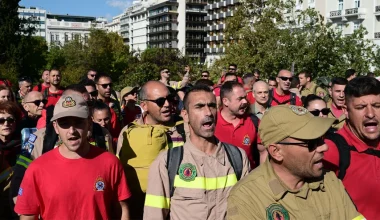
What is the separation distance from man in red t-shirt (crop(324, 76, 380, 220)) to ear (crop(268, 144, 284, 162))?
603mm

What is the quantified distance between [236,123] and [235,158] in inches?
78.3

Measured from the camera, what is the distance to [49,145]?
3.97 metres

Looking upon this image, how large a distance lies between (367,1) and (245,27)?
26.8 meters

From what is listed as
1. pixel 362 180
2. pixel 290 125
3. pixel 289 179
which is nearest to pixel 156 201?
pixel 289 179

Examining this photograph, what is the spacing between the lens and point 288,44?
984 inches

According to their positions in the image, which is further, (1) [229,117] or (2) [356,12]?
(2) [356,12]

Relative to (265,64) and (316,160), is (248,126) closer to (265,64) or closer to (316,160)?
(316,160)

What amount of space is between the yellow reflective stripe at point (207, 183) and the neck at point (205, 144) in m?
0.25

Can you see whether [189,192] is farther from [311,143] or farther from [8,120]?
[8,120]

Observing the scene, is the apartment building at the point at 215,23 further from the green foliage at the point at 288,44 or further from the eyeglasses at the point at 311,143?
the eyeglasses at the point at 311,143

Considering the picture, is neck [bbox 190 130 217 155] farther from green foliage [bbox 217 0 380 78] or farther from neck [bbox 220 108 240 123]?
green foliage [bbox 217 0 380 78]

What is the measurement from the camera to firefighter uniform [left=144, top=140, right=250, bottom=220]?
3297mm

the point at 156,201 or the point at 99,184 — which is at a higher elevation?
the point at 99,184

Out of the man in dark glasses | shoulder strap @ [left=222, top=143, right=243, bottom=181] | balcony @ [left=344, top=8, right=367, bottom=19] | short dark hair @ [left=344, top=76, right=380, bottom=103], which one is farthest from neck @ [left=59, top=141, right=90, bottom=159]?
balcony @ [left=344, top=8, right=367, bottom=19]
